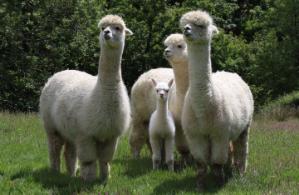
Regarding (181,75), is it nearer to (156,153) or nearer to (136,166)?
(156,153)

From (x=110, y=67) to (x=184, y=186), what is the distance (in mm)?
1910

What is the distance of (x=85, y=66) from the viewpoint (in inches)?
1104

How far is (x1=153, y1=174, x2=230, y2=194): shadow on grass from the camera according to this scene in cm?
761

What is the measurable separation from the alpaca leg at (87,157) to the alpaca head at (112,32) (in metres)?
1.29

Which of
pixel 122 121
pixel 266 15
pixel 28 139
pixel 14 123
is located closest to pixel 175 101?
pixel 122 121

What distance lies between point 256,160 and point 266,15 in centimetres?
2194

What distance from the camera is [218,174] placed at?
794cm

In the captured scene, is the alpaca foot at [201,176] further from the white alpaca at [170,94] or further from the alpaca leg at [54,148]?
the alpaca leg at [54,148]

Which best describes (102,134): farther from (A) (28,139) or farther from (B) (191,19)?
(A) (28,139)

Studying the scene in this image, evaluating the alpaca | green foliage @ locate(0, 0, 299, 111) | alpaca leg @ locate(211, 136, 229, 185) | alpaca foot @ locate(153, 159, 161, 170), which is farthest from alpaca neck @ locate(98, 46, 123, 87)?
green foliage @ locate(0, 0, 299, 111)

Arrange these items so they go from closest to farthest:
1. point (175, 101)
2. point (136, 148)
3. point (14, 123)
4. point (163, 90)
Answer: point (163, 90) → point (175, 101) → point (136, 148) → point (14, 123)

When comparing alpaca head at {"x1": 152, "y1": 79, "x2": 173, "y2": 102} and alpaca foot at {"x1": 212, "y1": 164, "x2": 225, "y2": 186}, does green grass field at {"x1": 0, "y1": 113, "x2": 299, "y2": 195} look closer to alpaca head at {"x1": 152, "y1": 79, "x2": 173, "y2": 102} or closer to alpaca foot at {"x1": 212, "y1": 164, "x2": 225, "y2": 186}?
alpaca foot at {"x1": 212, "y1": 164, "x2": 225, "y2": 186}

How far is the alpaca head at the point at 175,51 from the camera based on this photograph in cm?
968

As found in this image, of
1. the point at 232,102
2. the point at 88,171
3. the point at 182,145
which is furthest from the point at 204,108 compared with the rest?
the point at 182,145
